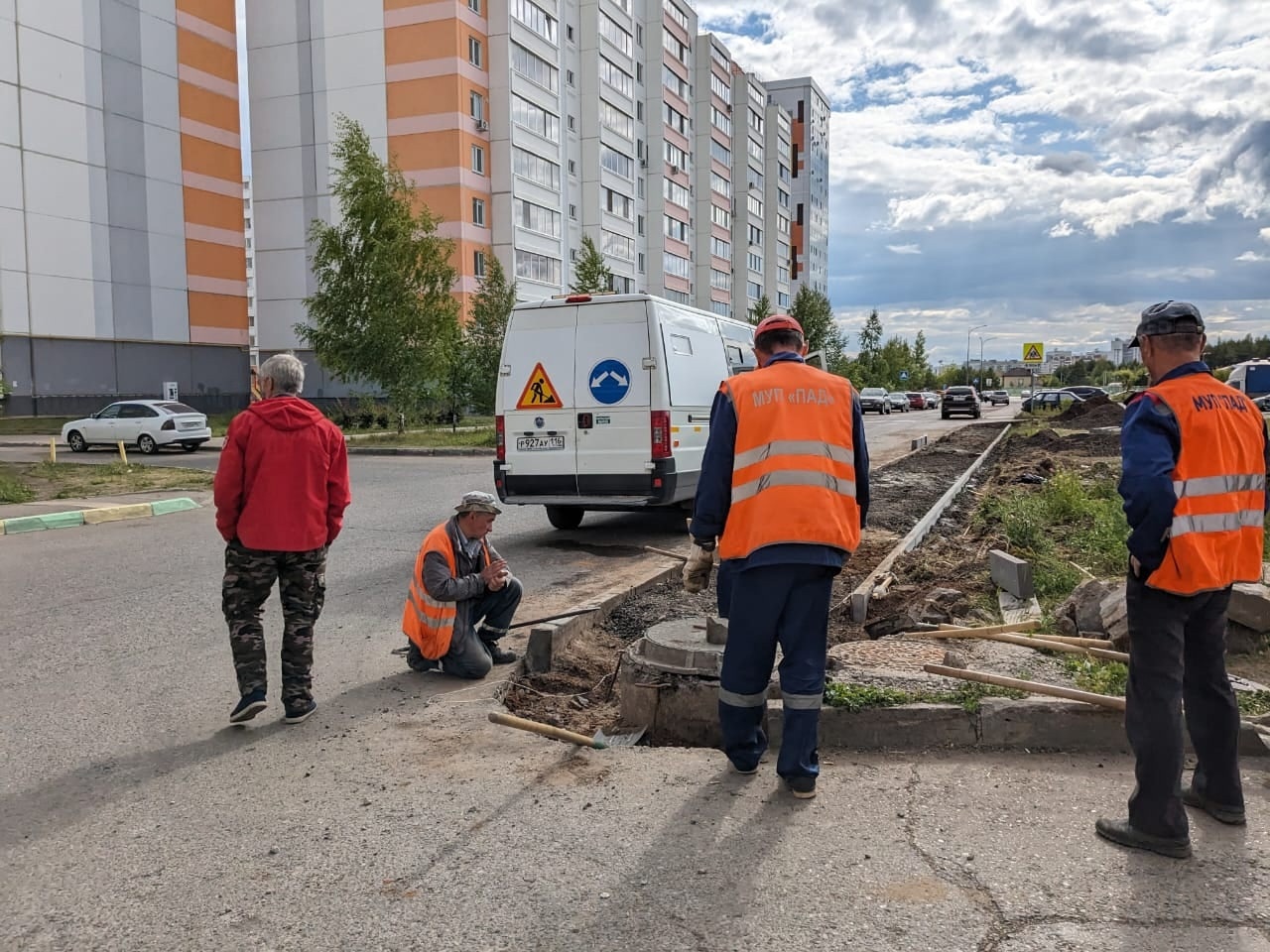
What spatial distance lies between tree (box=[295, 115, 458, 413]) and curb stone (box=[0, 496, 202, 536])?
50.0ft

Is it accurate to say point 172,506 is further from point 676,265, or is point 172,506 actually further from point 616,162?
point 676,265

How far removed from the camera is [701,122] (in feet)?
257

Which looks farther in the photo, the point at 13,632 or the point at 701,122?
the point at 701,122

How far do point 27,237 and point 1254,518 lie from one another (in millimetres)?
45001

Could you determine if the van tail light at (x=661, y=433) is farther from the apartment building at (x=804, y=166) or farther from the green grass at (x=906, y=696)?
the apartment building at (x=804, y=166)

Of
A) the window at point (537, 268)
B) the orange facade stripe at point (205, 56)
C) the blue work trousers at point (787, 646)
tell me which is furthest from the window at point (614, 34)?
the blue work trousers at point (787, 646)

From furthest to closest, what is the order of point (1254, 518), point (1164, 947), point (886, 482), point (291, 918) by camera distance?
point (886, 482) < point (1254, 518) < point (291, 918) < point (1164, 947)

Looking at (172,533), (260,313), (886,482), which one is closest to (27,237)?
(260,313)

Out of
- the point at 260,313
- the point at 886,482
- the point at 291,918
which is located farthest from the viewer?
the point at 260,313

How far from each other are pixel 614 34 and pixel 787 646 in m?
63.6

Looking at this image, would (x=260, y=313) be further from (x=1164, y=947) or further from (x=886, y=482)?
(x=1164, y=947)

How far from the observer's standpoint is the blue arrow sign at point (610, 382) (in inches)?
395

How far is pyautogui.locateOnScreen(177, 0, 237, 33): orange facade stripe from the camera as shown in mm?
46000

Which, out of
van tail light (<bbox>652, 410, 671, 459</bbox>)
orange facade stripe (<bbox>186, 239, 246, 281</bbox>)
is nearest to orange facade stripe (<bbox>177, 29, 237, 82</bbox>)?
orange facade stripe (<bbox>186, 239, 246, 281</bbox>)
